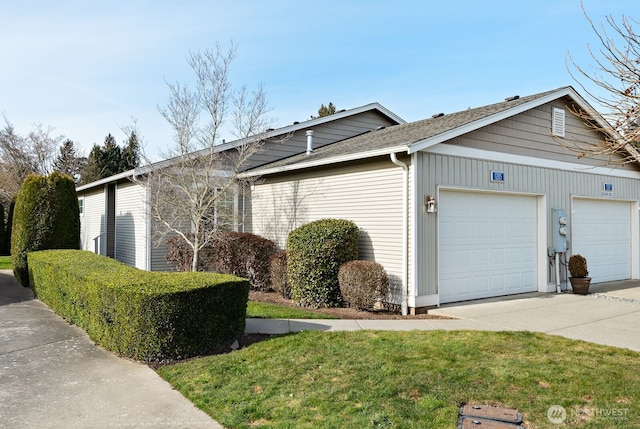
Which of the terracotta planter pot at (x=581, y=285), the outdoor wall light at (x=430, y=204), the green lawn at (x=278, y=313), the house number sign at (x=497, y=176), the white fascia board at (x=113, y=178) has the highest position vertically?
the white fascia board at (x=113, y=178)

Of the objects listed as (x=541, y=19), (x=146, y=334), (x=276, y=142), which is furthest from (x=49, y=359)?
(x=276, y=142)

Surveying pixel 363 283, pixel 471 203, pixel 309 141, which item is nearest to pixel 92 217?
pixel 309 141

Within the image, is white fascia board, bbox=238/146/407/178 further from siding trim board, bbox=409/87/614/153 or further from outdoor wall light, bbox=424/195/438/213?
outdoor wall light, bbox=424/195/438/213

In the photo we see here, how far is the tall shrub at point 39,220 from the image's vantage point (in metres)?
11.5

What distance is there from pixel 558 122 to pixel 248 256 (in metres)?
8.10

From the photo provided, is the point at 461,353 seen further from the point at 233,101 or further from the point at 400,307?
the point at 233,101

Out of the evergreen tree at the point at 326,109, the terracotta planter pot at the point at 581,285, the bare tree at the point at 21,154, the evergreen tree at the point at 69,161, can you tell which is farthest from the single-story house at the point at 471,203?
the evergreen tree at the point at 69,161

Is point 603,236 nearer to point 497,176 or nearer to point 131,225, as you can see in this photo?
point 497,176

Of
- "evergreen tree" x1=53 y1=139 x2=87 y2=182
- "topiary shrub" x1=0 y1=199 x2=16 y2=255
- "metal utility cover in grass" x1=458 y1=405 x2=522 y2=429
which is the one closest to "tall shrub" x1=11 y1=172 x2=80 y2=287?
"metal utility cover in grass" x1=458 y1=405 x2=522 y2=429

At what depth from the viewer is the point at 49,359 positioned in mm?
5637

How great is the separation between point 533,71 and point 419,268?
3.81 m

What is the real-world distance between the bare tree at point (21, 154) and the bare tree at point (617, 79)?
96.2 feet

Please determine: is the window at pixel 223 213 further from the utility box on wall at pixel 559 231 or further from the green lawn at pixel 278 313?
the utility box on wall at pixel 559 231

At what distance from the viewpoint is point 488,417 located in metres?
3.80
